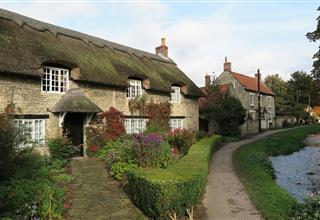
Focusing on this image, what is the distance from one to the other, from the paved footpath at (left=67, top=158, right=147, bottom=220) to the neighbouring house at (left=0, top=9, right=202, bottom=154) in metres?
2.39

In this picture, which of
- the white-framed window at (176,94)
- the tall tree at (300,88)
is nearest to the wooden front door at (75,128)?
the white-framed window at (176,94)

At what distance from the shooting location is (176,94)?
2688 cm

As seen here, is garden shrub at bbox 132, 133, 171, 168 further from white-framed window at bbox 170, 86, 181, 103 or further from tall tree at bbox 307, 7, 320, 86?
tall tree at bbox 307, 7, 320, 86

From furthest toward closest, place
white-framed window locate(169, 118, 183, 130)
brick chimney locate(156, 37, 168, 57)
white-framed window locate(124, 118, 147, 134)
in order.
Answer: brick chimney locate(156, 37, 168, 57) → white-framed window locate(169, 118, 183, 130) → white-framed window locate(124, 118, 147, 134)

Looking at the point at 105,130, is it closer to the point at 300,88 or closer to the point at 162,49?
the point at 162,49

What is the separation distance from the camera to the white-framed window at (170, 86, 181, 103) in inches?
1036

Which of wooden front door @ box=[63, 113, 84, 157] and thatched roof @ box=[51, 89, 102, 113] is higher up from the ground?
thatched roof @ box=[51, 89, 102, 113]

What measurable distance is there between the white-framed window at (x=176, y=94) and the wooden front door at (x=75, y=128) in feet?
31.4

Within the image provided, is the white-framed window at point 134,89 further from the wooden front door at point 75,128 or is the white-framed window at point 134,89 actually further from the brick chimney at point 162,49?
the brick chimney at point 162,49

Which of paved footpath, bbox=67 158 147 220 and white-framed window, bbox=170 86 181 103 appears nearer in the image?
paved footpath, bbox=67 158 147 220

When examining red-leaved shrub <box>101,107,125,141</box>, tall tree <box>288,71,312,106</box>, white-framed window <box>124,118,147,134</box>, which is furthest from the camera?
tall tree <box>288,71,312,106</box>

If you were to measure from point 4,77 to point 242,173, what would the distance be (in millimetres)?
11422

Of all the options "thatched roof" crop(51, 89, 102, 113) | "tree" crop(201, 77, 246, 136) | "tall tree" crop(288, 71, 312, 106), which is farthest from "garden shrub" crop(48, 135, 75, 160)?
"tall tree" crop(288, 71, 312, 106)

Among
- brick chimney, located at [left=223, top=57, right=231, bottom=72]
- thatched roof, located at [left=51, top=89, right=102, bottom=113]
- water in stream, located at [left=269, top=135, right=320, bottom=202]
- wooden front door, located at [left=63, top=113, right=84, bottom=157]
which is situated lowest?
water in stream, located at [left=269, top=135, right=320, bottom=202]
